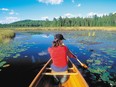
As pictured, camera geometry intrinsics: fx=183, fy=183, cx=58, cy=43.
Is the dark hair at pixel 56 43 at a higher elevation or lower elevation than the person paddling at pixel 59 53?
higher

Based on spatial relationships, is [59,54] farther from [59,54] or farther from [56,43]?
[56,43]

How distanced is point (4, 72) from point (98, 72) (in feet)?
23.3

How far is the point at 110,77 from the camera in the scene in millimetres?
12180

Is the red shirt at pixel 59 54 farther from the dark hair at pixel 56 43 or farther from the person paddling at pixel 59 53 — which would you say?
the dark hair at pixel 56 43

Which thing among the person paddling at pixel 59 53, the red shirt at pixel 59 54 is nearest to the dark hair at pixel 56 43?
the person paddling at pixel 59 53

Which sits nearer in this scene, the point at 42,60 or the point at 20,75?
the point at 20,75

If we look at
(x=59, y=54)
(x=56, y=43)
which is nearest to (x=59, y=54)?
(x=59, y=54)

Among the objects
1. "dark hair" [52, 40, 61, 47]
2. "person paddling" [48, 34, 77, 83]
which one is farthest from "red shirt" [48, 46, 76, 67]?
"dark hair" [52, 40, 61, 47]

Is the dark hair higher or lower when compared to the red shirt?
higher

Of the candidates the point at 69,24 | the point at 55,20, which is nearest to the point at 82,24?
the point at 69,24

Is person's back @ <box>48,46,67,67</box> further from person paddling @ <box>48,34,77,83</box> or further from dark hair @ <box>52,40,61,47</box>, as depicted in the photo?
dark hair @ <box>52,40,61,47</box>

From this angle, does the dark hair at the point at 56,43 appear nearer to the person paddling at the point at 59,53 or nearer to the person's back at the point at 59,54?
the person paddling at the point at 59,53

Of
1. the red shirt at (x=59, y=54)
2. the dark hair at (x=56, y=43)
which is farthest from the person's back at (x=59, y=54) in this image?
the dark hair at (x=56, y=43)

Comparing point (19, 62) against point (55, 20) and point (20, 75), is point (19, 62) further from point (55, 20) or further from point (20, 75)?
point (55, 20)
